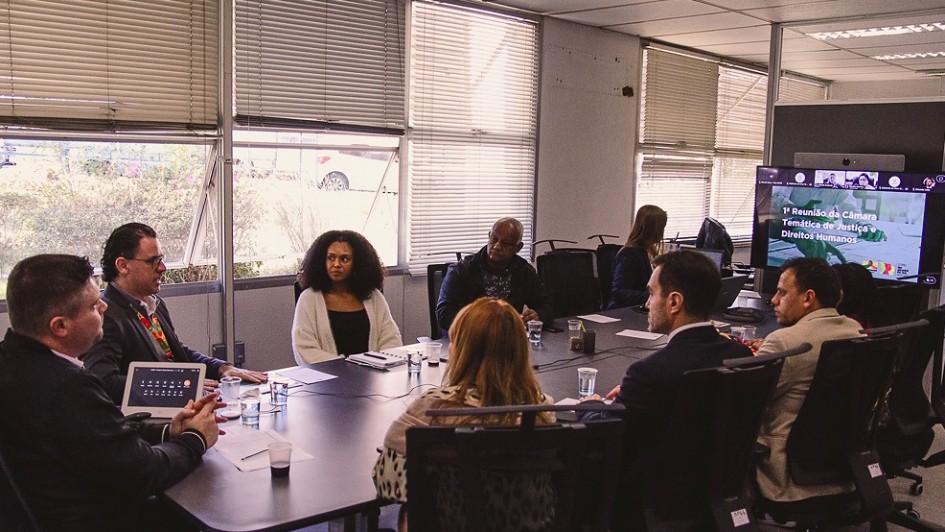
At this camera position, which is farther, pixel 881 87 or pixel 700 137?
pixel 881 87

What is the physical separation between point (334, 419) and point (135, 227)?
1.21 metres

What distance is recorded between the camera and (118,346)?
10.3ft

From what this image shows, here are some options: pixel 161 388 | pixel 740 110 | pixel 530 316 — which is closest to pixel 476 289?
pixel 530 316

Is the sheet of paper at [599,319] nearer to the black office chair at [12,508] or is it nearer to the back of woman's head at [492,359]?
the back of woman's head at [492,359]

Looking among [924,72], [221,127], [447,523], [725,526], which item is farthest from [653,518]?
[924,72]

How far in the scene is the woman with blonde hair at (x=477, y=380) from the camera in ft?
7.24

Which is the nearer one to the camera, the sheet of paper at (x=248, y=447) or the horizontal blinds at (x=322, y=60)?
the sheet of paper at (x=248, y=447)

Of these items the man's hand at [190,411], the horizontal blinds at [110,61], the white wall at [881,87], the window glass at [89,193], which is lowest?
the man's hand at [190,411]

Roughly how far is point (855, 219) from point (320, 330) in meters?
4.31

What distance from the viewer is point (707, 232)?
8773mm

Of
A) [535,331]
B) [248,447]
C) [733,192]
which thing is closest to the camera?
[248,447]

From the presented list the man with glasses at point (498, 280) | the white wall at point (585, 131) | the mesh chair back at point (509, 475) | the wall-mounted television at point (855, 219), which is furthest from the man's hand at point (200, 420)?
the wall-mounted television at point (855, 219)

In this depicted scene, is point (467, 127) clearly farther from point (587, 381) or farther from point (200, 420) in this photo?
point (200, 420)

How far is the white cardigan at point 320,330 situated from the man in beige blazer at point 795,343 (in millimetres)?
1872
